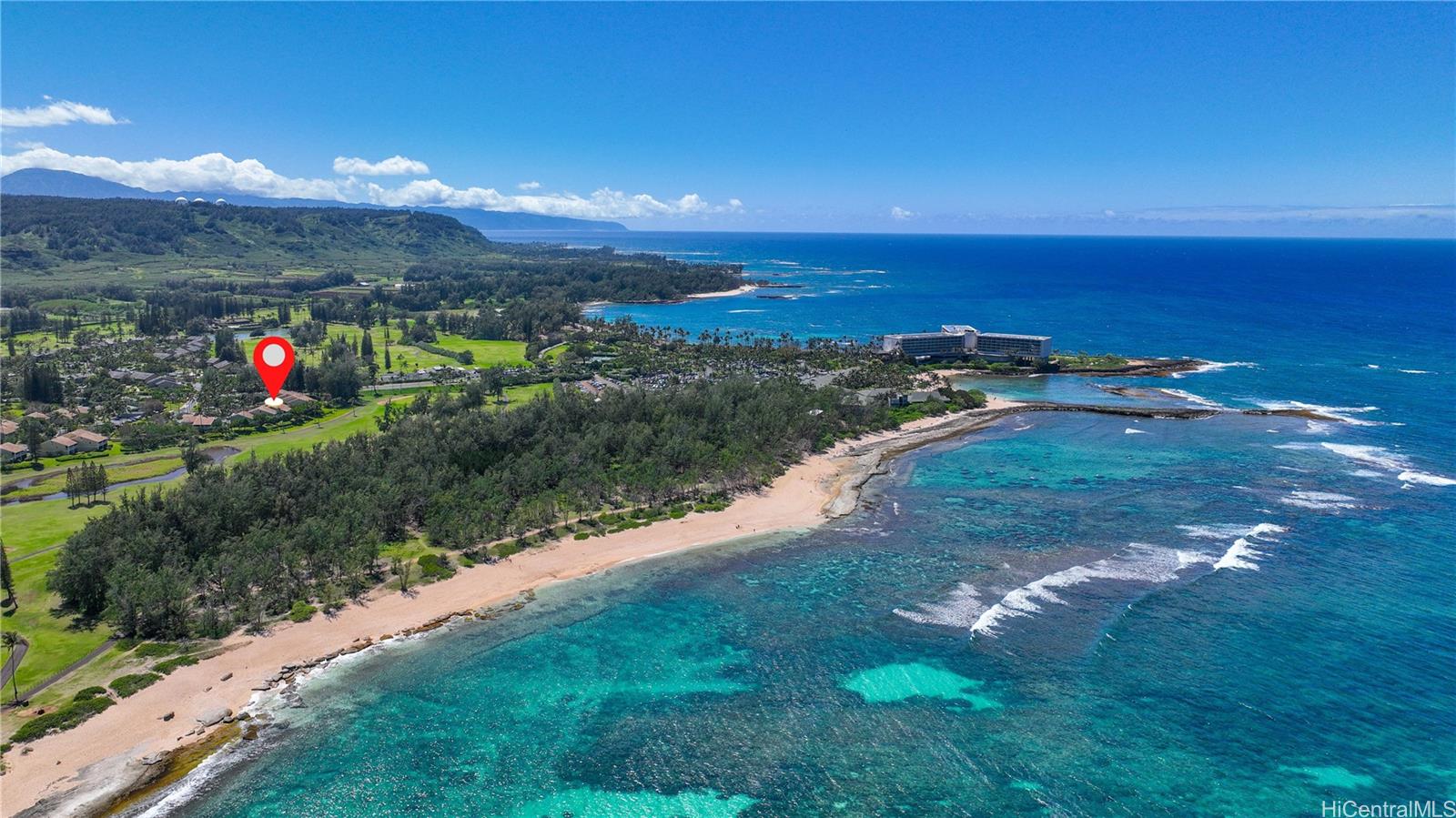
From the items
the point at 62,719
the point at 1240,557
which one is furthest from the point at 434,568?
the point at 1240,557

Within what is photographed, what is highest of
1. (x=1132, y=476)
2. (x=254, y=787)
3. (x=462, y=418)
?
(x=462, y=418)

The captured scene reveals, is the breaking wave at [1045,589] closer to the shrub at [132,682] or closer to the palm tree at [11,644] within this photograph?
the shrub at [132,682]

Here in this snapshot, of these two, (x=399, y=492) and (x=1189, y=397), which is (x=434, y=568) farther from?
(x=1189, y=397)

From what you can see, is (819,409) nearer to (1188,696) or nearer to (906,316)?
(1188,696)

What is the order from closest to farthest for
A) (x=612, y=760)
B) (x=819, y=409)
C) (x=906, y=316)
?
1. (x=612, y=760)
2. (x=819, y=409)
3. (x=906, y=316)

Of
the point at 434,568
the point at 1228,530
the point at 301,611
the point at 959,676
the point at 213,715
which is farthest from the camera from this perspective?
the point at 1228,530

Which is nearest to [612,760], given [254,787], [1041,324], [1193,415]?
[254,787]
